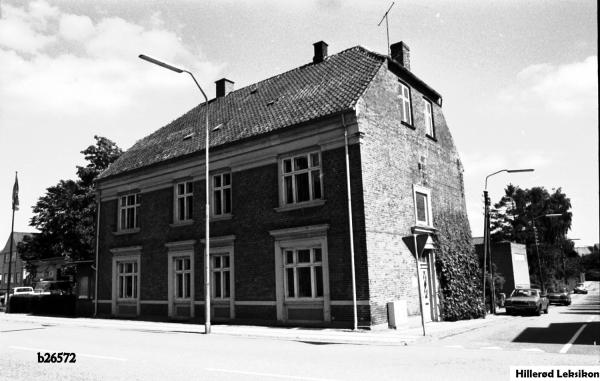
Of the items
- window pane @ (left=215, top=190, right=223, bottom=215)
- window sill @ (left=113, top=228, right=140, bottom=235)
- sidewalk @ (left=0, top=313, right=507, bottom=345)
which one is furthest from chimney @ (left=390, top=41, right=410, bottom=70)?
window sill @ (left=113, top=228, right=140, bottom=235)

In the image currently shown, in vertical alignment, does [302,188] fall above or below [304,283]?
above

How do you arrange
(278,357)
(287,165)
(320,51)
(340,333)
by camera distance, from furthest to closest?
1. (320,51)
2. (287,165)
3. (340,333)
4. (278,357)

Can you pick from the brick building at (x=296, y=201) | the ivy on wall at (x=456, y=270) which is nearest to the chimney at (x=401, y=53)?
the brick building at (x=296, y=201)

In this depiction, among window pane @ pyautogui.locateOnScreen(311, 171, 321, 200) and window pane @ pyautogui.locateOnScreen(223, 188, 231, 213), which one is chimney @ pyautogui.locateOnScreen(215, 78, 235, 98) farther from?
window pane @ pyautogui.locateOnScreen(311, 171, 321, 200)

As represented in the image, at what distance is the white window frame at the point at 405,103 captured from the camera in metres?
20.4

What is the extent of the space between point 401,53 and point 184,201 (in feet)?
41.5

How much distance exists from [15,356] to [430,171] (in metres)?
17.2

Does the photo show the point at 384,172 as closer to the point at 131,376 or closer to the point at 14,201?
the point at 131,376

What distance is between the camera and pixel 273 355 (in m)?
10.1

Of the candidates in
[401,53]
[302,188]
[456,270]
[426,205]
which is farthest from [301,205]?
[401,53]

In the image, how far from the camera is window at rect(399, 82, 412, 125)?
2044cm

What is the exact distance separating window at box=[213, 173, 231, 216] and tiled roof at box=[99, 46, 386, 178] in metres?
1.55

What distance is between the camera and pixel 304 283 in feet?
56.7

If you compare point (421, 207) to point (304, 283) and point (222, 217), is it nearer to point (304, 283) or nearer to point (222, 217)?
point (304, 283)
